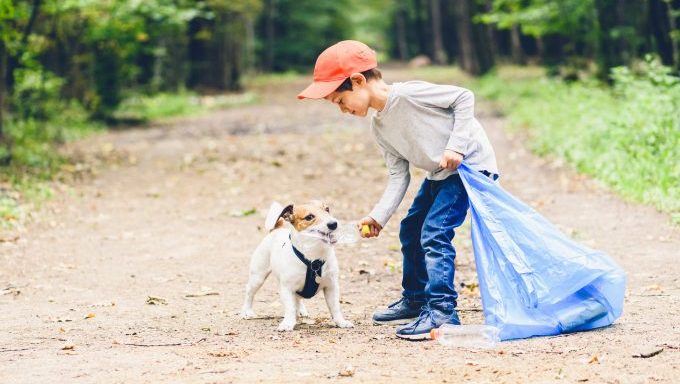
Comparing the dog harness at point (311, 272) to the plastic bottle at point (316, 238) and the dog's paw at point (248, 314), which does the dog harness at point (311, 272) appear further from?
the dog's paw at point (248, 314)

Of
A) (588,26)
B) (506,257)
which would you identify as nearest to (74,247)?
(506,257)

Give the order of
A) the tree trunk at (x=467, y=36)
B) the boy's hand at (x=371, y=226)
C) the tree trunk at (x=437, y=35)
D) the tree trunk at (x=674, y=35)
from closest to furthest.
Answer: the boy's hand at (x=371, y=226)
the tree trunk at (x=674, y=35)
the tree trunk at (x=467, y=36)
the tree trunk at (x=437, y=35)

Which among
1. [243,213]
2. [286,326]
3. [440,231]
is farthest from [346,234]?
[243,213]

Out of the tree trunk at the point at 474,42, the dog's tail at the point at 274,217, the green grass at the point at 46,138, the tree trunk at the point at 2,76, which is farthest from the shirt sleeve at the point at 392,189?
the tree trunk at the point at 474,42

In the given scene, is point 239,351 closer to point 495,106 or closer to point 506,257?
point 506,257

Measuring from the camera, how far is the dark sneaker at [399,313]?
18.7 feet

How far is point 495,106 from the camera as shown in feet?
76.6

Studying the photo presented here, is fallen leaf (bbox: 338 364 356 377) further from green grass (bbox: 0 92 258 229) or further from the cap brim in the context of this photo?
green grass (bbox: 0 92 258 229)

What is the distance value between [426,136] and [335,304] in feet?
3.89

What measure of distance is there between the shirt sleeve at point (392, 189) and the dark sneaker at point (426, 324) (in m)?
0.61

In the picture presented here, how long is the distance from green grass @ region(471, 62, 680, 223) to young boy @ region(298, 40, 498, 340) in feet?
12.6

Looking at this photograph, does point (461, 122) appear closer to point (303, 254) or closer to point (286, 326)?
point (303, 254)

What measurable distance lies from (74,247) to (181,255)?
1.26 meters

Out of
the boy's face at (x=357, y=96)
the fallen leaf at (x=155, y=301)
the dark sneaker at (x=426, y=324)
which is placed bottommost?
the fallen leaf at (x=155, y=301)
